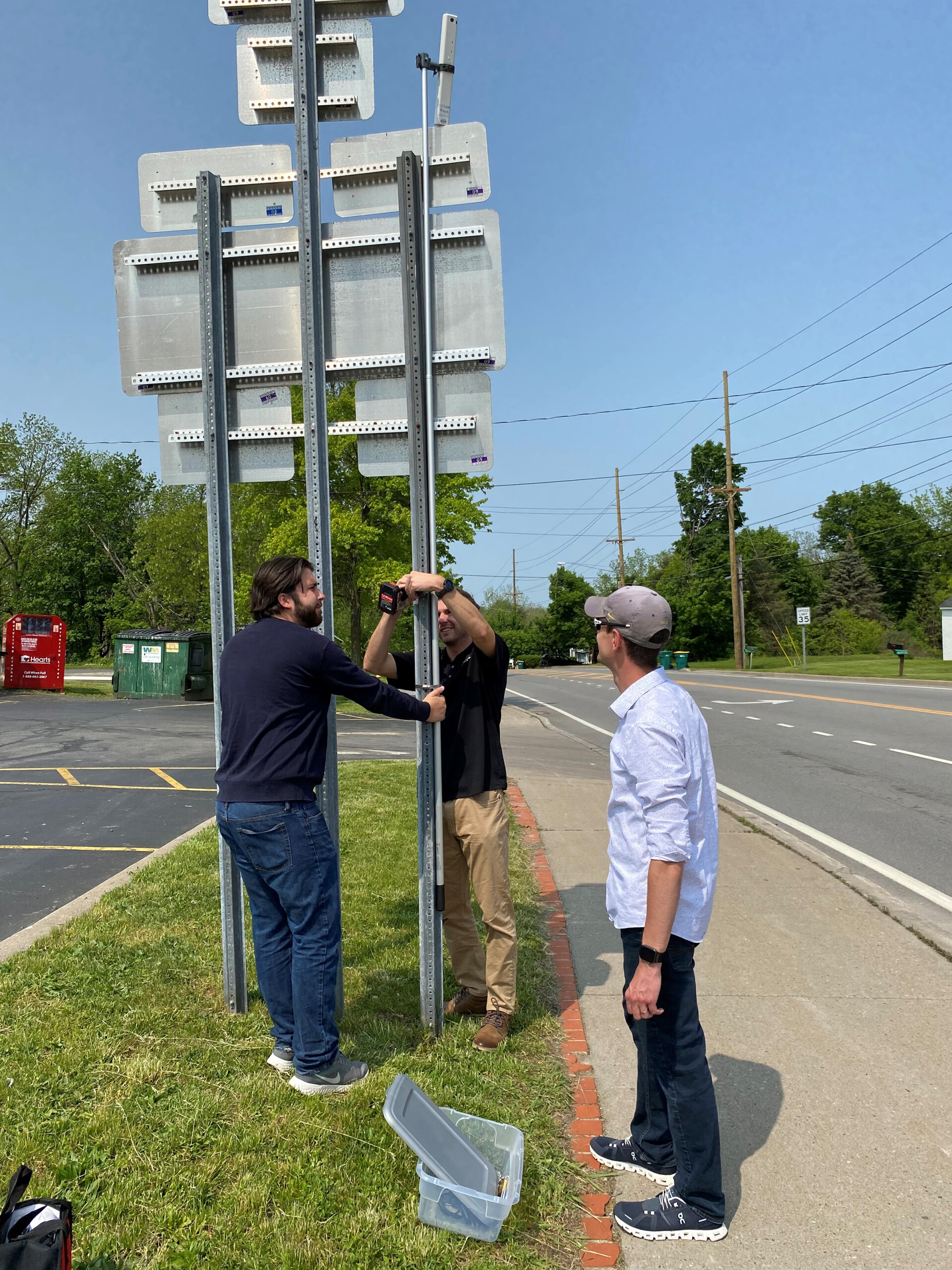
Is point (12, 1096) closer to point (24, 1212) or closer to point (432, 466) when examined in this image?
point (24, 1212)

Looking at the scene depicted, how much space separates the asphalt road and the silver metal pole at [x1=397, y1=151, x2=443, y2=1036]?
A: 12.9 feet

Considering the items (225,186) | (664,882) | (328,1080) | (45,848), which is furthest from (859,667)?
(664,882)

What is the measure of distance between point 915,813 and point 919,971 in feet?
16.0

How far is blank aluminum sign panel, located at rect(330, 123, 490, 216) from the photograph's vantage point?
13.4ft

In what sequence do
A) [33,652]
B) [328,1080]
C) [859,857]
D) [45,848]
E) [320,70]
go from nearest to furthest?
[328,1080] < [320,70] < [859,857] < [45,848] < [33,652]

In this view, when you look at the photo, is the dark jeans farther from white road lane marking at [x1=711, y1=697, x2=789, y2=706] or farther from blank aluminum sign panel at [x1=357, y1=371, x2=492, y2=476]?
white road lane marking at [x1=711, y1=697, x2=789, y2=706]

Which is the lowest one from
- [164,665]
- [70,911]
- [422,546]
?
[70,911]

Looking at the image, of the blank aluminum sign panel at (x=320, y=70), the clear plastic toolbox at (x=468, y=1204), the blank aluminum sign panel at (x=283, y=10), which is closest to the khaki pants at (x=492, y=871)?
the clear plastic toolbox at (x=468, y=1204)

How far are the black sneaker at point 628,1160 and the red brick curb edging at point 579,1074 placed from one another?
4cm

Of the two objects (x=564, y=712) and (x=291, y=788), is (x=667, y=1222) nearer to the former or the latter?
(x=291, y=788)

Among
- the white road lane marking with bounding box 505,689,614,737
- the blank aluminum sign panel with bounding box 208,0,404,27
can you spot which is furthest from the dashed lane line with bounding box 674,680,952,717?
the blank aluminum sign panel with bounding box 208,0,404,27

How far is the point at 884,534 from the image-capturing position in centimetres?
7981

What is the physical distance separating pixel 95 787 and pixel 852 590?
7661 centimetres

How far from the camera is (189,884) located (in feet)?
21.2
